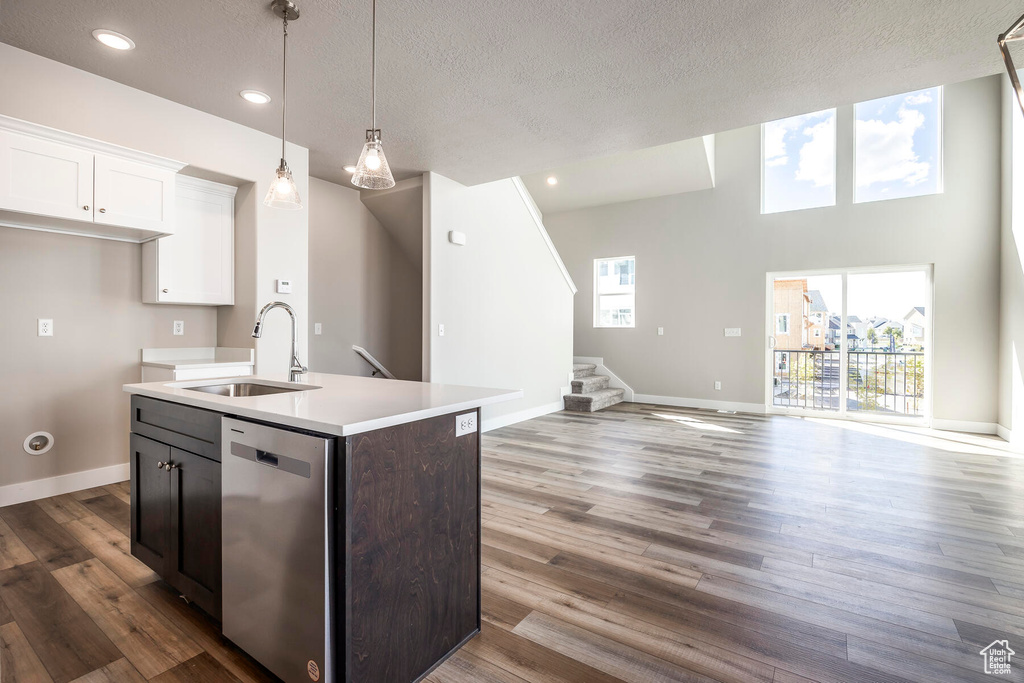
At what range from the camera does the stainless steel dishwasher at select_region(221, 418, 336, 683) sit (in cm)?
129

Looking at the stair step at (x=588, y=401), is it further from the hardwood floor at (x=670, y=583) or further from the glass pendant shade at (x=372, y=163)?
the glass pendant shade at (x=372, y=163)

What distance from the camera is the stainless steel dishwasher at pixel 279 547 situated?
1294 mm

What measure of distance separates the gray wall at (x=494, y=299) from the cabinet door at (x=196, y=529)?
278 cm

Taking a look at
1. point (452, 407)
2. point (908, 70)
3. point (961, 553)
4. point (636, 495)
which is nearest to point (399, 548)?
point (452, 407)

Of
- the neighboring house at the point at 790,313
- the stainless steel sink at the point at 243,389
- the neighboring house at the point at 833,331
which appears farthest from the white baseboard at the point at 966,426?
the stainless steel sink at the point at 243,389

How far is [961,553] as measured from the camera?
2355 mm

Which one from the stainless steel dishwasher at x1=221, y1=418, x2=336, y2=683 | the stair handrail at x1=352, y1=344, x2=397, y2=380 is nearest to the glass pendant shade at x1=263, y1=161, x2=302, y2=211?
the stainless steel dishwasher at x1=221, y1=418, x2=336, y2=683

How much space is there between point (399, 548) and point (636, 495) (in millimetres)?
2190

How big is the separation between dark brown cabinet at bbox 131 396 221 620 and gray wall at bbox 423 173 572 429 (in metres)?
2.65

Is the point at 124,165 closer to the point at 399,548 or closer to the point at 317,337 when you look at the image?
the point at 317,337

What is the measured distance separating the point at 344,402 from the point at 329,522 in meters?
0.46

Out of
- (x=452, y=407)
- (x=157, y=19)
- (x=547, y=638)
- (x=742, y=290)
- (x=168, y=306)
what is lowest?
(x=547, y=638)

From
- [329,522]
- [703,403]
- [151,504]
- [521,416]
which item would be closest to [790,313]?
[703,403]

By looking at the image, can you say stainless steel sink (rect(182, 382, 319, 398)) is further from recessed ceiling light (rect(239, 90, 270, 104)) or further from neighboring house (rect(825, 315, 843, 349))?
neighboring house (rect(825, 315, 843, 349))
